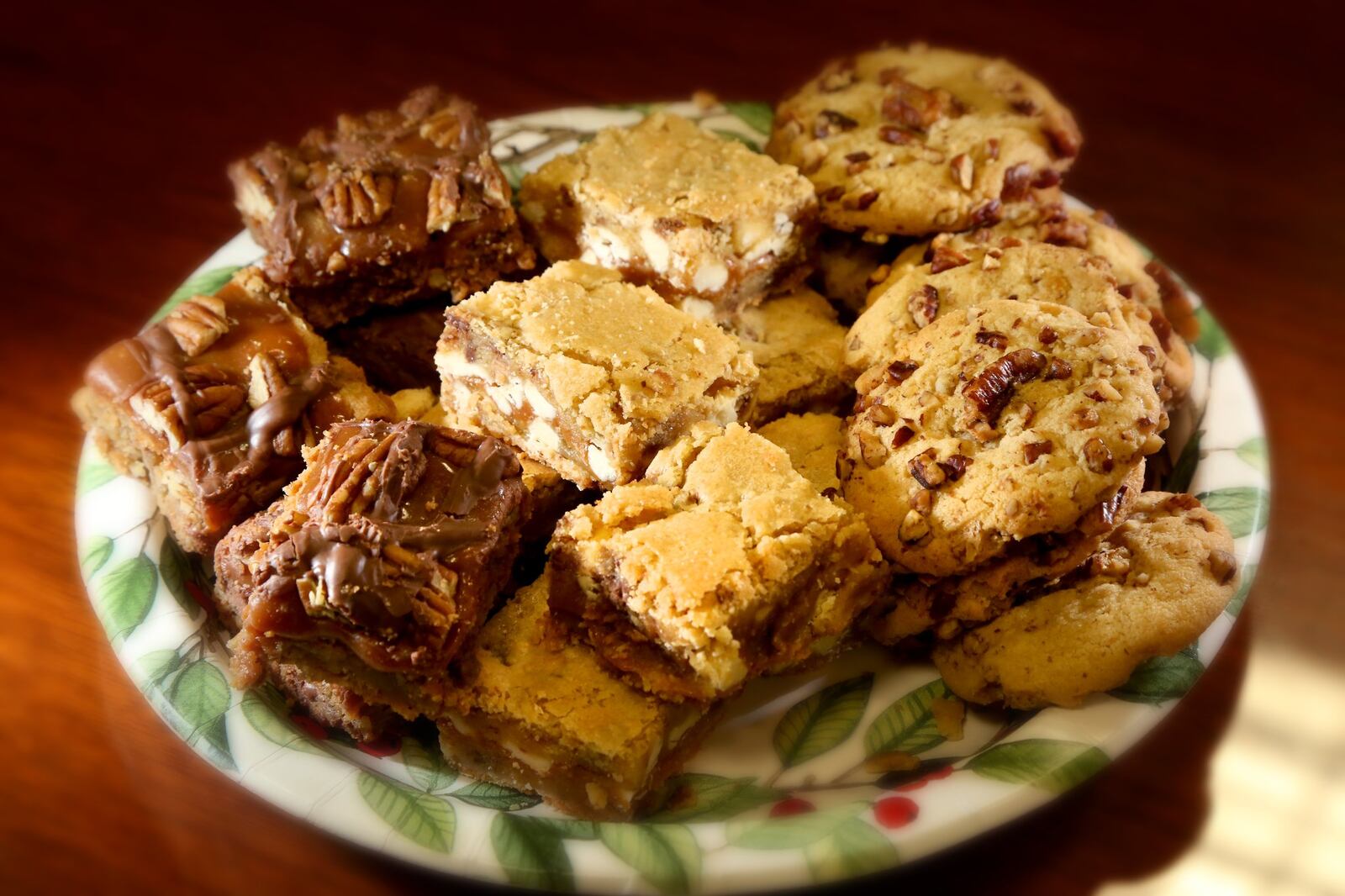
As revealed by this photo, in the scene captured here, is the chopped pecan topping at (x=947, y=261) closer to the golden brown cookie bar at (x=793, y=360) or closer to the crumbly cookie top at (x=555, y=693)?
the golden brown cookie bar at (x=793, y=360)

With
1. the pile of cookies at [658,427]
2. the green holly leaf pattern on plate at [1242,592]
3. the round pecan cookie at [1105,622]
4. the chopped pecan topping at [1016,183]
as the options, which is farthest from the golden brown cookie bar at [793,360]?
the green holly leaf pattern on plate at [1242,592]

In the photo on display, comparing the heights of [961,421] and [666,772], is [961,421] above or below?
above

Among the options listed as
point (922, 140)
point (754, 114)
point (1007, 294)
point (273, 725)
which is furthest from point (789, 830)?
point (754, 114)

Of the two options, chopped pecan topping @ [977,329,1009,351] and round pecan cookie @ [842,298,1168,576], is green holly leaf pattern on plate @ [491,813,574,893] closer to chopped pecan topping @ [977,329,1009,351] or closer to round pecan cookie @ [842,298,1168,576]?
round pecan cookie @ [842,298,1168,576]

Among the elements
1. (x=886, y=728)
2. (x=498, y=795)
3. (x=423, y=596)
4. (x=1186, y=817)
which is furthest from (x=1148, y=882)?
(x=423, y=596)

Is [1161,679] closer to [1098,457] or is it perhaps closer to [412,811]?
[1098,457]

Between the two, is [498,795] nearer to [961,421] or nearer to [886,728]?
[886,728]
